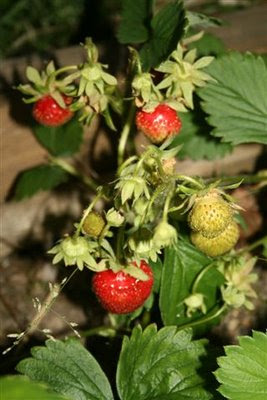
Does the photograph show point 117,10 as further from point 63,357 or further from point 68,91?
point 63,357

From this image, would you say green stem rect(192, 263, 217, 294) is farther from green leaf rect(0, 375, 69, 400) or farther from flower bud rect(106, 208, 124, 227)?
green leaf rect(0, 375, 69, 400)

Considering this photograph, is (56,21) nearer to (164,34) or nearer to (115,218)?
(164,34)

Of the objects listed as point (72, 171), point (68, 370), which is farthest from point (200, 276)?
point (72, 171)

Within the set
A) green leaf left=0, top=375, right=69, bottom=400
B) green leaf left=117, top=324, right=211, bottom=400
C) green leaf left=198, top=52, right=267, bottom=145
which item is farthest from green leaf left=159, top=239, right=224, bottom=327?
green leaf left=0, top=375, right=69, bottom=400

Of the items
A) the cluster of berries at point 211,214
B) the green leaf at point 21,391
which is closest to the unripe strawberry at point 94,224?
the cluster of berries at point 211,214

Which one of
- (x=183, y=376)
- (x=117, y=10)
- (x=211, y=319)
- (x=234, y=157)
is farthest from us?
(x=117, y=10)

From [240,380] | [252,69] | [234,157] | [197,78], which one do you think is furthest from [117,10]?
[240,380]

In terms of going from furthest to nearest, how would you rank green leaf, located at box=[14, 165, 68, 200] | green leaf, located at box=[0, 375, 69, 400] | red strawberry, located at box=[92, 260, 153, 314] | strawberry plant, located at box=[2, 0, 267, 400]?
green leaf, located at box=[14, 165, 68, 200], red strawberry, located at box=[92, 260, 153, 314], strawberry plant, located at box=[2, 0, 267, 400], green leaf, located at box=[0, 375, 69, 400]
